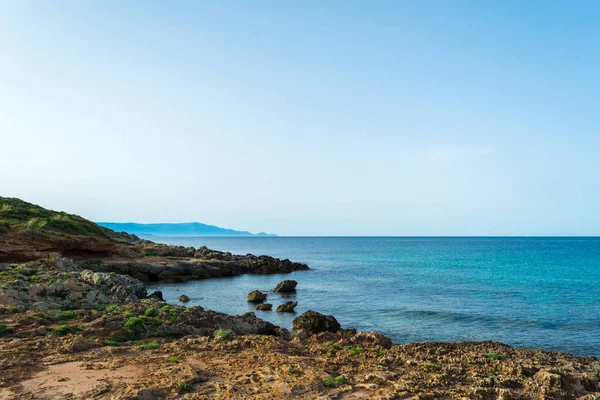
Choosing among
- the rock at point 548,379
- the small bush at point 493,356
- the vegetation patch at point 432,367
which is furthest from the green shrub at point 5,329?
the rock at point 548,379

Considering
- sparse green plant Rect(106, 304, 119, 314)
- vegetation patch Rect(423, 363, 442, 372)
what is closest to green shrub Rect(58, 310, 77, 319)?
sparse green plant Rect(106, 304, 119, 314)

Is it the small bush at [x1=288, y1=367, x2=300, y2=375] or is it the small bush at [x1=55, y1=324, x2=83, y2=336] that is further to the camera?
the small bush at [x1=55, y1=324, x2=83, y2=336]

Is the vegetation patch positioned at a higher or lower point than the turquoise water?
higher

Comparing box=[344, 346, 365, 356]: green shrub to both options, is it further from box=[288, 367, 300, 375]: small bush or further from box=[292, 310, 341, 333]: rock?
box=[292, 310, 341, 333]: rock

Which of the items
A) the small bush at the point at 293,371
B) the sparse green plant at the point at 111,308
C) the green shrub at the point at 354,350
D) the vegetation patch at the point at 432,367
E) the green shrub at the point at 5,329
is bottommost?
the green shrub at the point at 354,350

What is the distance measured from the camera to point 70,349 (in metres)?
16.5

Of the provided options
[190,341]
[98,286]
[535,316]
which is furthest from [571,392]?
[98,286]

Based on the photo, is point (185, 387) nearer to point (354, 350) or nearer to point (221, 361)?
point (221, 361)

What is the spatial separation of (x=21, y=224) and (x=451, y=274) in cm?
6713

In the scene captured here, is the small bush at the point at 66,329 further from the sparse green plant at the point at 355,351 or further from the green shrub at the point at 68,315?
the sparse green plant at the point at 355,351

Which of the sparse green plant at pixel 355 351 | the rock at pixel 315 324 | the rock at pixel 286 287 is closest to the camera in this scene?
the sparse green plant at pixel 355 351

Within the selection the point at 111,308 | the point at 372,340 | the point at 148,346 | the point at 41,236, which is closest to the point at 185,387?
the point at 148,346

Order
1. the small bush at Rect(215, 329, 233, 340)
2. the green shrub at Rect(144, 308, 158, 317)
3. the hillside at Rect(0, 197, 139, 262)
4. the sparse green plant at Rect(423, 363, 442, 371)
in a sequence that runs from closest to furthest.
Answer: the sparse green plant at Rect(423, 363, 442, 371)
the small bush at Rect(215, 329, 233, 340)
the green shrub at Rect(144, 308, 158, 317)
the hillside at Rect(0, 197, 139, 262)

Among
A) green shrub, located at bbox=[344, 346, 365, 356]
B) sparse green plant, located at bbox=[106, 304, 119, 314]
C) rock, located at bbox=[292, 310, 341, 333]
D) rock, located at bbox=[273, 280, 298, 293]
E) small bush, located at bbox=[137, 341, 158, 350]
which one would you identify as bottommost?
rock, located at bbox=[273, 280, 298, 293]
